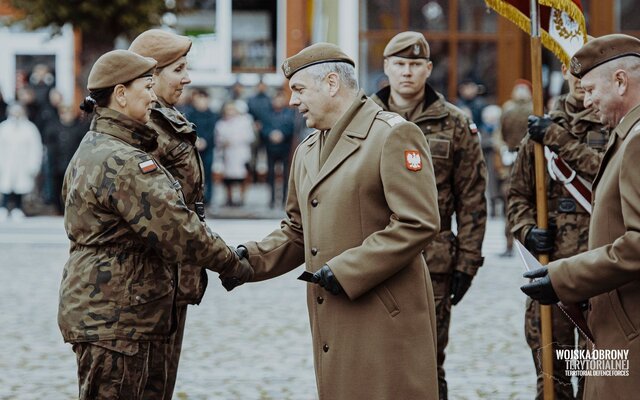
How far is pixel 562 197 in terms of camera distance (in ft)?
22.1

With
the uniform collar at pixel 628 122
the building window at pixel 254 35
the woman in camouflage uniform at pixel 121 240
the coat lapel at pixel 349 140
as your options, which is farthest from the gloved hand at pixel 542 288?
the building window at pixel 254 35

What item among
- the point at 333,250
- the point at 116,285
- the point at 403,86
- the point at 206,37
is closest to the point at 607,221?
the point at 333,250

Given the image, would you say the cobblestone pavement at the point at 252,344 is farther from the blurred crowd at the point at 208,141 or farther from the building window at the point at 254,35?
the building window at the point at 254,35

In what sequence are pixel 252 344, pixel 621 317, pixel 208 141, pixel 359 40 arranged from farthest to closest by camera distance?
pixel 359 40 → pixel 208 141 → pixel 252 344 → pixel 621 317

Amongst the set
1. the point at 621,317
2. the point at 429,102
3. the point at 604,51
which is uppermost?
the point at 604,51

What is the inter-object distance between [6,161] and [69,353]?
12.8 meters

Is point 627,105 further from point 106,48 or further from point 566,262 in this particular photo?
point 106,48

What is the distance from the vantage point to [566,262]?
455 cm

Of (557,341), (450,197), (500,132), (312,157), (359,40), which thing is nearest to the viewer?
(312,157)

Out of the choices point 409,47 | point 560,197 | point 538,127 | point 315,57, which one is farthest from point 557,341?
point 315,57

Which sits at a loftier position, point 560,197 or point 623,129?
point 623,129

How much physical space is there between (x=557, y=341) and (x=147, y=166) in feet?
9.20
